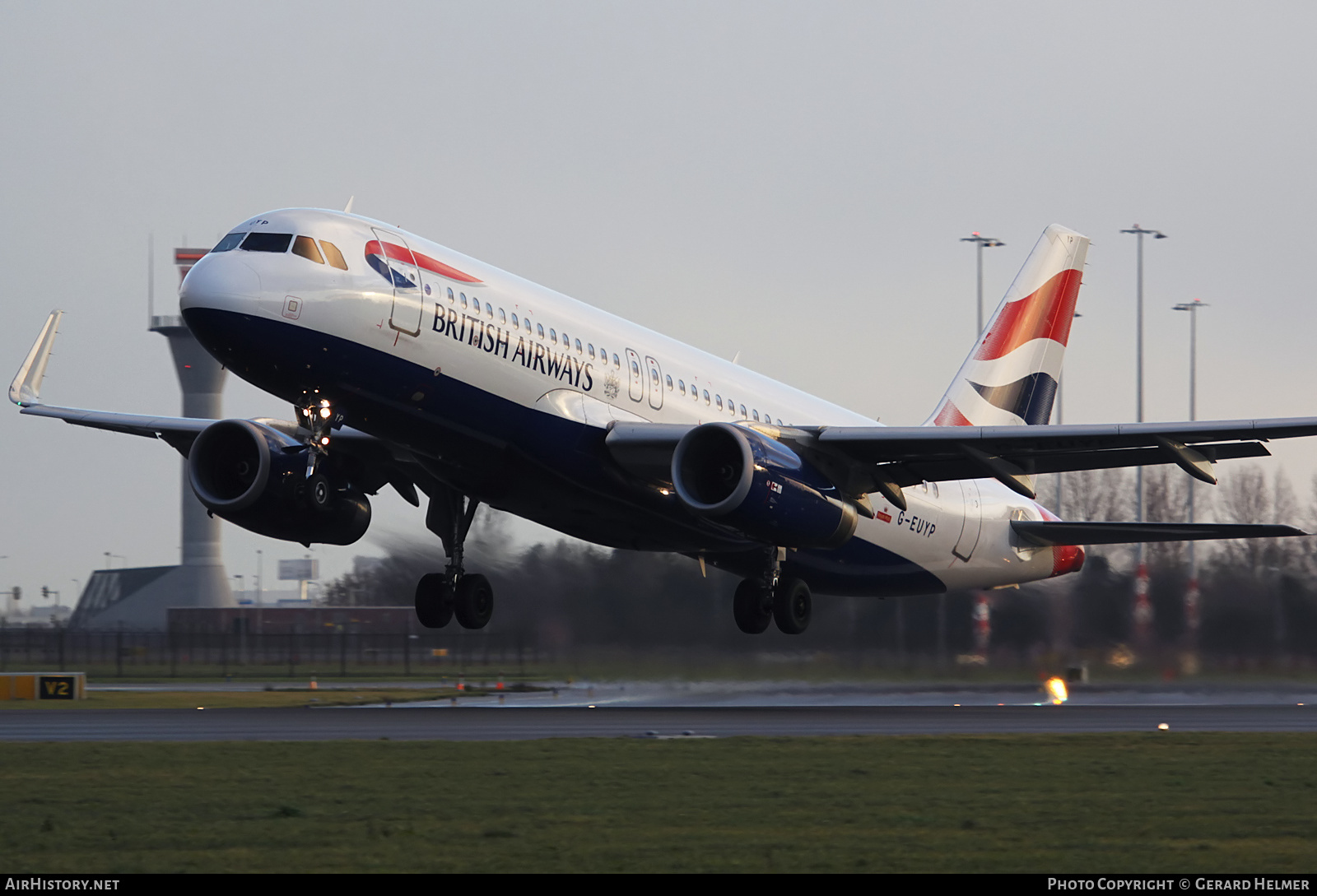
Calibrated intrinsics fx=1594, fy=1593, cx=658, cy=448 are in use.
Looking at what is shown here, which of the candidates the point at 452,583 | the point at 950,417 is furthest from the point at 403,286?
the point at 950,417

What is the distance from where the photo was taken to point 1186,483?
64.4 metres

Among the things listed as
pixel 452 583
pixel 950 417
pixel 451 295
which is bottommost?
pixel 452 583

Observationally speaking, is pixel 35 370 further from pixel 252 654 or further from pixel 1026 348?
pixel 252 654

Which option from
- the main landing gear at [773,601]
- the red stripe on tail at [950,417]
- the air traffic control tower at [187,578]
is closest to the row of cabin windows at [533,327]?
the main landing gear at [773,601]

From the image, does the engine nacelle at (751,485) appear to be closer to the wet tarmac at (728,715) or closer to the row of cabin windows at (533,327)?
the row of cabin windows at (533,327)

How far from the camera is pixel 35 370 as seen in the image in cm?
2992

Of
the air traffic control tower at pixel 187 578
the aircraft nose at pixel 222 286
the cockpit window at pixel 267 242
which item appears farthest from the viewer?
the air traffic control tower at pixel 187 578

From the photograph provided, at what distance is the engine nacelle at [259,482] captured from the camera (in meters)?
26.0

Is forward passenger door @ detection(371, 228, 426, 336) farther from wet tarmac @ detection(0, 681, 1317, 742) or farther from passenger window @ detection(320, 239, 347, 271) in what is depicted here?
wet tarmac @ detection(0, 681, 1317, 742)

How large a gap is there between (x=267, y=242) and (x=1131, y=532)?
19.2 metres

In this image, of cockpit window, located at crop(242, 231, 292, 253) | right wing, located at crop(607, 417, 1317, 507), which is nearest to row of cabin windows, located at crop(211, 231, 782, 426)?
cockpit window, located at crop(242, 231, 292, 253)

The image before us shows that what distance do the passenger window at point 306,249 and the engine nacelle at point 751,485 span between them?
251 inches
